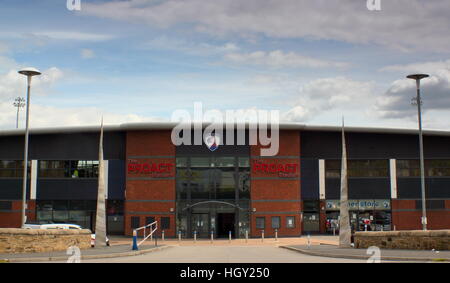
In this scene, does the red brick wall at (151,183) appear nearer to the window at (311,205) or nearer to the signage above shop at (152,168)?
the signage above shop at (152,168)

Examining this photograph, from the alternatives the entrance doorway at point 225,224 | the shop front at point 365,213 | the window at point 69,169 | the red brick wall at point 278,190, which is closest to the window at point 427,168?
the shop front at point 365,213

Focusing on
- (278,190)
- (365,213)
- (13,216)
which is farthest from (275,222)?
(13,216)

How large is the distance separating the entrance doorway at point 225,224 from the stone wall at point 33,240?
17135 millimetres

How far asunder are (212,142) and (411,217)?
693 inches

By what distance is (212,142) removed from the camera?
41344mm

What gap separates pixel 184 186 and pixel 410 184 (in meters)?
18.6

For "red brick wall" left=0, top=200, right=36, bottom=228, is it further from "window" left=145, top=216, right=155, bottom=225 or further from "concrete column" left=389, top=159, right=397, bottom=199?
"concrete column" left=389, top=159, right=397, bottom=199

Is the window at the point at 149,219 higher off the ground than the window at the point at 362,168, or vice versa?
the window at the point at 362,168

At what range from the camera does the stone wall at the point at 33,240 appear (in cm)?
2341
